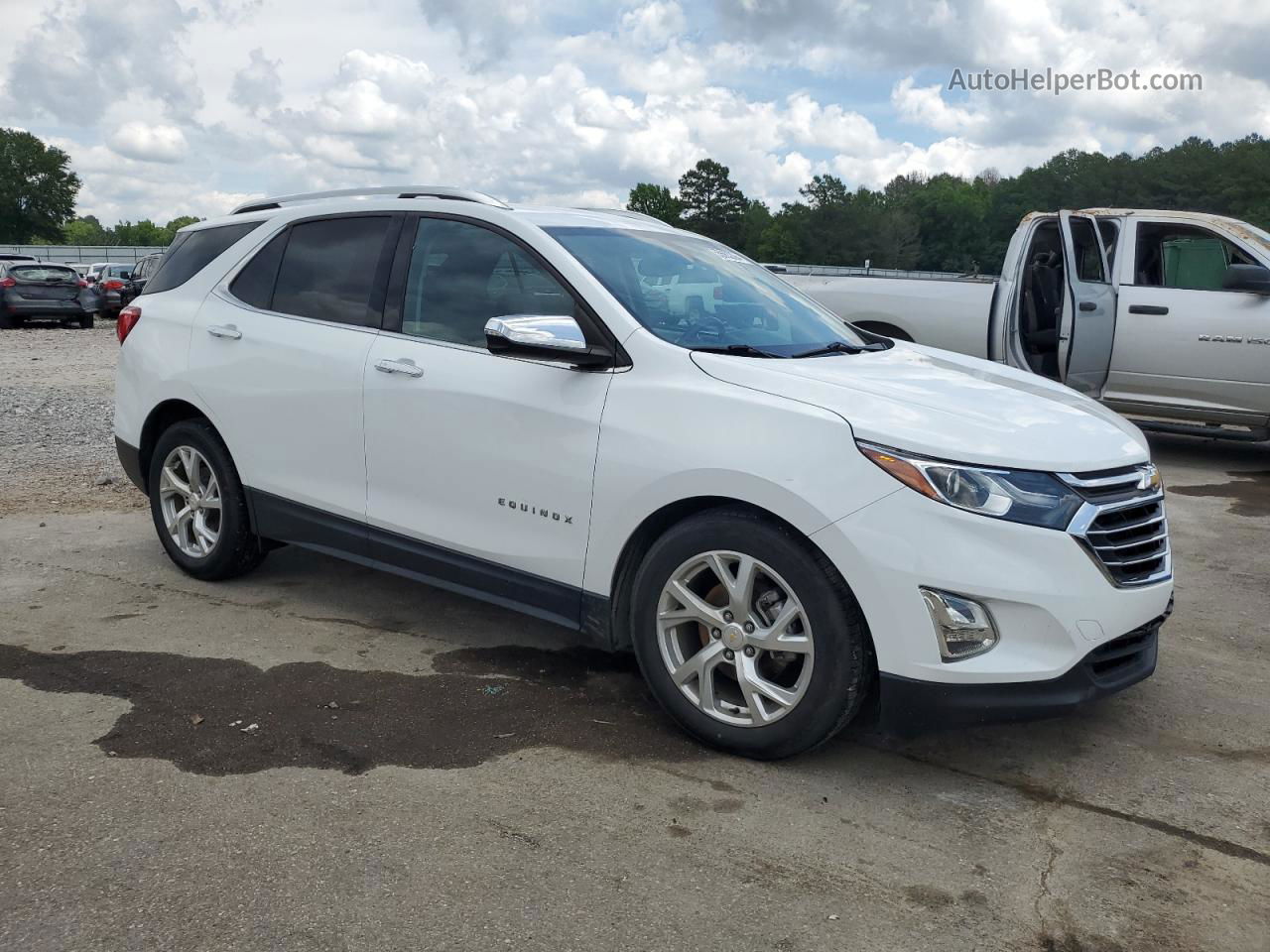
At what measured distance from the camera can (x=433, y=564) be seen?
14.5 feet

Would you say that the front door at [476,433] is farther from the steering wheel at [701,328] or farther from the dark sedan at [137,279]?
the dark sedan at [137,279]

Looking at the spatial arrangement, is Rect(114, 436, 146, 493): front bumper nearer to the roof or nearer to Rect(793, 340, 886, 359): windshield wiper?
the roof

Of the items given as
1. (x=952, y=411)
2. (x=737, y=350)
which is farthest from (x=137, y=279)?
(x=952, y=411)

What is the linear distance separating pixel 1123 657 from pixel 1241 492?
18.1ft

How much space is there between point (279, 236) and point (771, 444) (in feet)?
9.26

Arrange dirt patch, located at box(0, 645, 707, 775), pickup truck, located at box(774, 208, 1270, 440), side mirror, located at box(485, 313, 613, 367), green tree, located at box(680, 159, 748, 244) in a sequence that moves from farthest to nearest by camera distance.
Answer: green tree, located at box(680, 159, 748, 244), pickup truck, located at box(774, 208, 1270, 440), side mirror, located at box(485, 313, 613, 367), dirt patch, located at box(0, 645, 707, 775)

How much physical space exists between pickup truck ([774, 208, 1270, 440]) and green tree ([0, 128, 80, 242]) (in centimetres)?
10190

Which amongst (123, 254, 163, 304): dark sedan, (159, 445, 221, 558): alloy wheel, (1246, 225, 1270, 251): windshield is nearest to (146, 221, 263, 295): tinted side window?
(159, 445, 221, 558): alloy wheel

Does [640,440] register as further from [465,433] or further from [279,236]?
[279,236]

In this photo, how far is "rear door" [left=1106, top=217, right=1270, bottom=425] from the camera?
9.10 metres

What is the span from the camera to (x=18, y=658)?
4461 mm

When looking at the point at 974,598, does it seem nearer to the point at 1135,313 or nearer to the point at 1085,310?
the point at 1085,310

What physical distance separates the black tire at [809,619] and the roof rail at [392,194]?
1696 mm

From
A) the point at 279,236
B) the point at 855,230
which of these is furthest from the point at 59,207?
the point at 279,236
